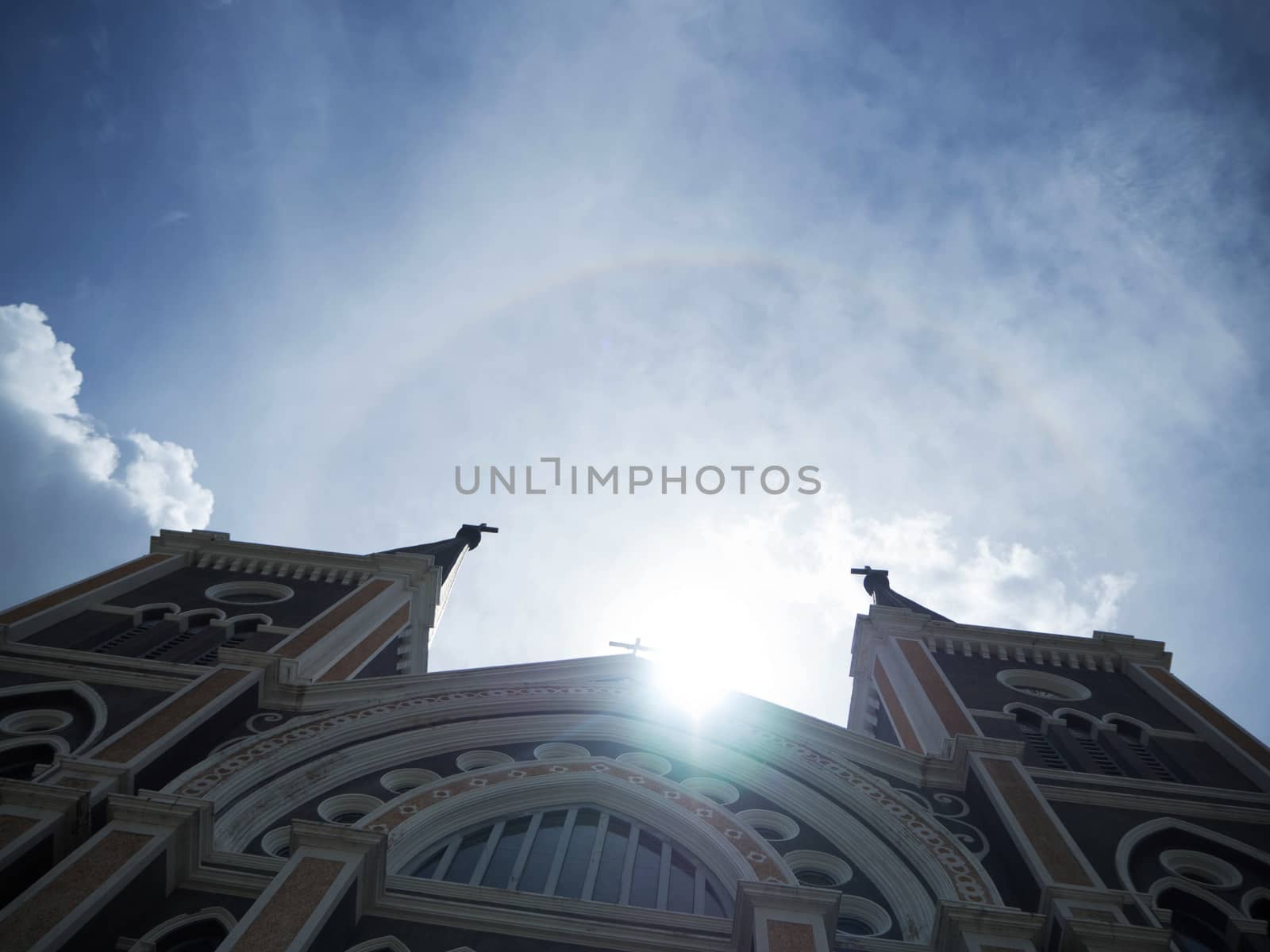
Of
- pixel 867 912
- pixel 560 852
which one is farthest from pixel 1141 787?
pixel 560 852

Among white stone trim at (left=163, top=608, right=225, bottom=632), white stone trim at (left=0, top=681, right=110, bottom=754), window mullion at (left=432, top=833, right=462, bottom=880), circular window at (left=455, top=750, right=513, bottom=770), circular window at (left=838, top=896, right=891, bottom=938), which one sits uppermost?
white stone trim at (left=163, top=608, right=225, bottom=632)

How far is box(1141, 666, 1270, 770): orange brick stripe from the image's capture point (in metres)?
18.5

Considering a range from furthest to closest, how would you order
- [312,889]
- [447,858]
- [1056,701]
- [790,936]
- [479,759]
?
1. [1056,701]
2. [479,759]
3. [447,858]
4. [312,889]
5. [790,936]

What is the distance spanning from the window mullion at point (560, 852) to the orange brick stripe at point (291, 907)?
8.72ft

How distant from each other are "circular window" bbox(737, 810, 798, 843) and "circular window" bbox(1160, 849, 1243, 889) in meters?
5.27

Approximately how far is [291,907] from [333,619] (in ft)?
38.2

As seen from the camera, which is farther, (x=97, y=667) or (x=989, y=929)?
(x=97, y=667)

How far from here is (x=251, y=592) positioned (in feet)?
80.4

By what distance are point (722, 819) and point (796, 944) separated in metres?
3.62

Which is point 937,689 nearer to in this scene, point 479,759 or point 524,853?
point 479,759

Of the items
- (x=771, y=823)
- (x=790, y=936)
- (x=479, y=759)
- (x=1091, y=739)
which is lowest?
(x=790, y=936)

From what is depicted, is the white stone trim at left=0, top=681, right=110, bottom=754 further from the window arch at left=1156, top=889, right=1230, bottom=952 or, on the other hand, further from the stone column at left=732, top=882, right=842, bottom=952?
the window arch at left=1156, top=889, right=1230, bottom=952

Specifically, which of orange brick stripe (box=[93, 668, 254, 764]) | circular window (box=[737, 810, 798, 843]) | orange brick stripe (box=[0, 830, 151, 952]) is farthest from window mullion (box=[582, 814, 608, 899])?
orange brick stripe (box=[93, 668, 254, 764])

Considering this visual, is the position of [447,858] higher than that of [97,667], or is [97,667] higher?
[97,667]
